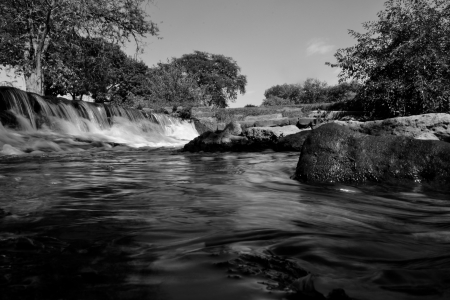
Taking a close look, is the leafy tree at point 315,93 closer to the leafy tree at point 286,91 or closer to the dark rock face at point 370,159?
the leafy tree at point 286,91

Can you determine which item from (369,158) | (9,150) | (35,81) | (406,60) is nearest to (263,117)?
(406,60)

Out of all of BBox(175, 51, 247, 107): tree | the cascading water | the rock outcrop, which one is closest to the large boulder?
the rock outcrop

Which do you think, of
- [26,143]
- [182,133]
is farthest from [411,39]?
[26,143]

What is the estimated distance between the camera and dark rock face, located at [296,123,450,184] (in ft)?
12.0

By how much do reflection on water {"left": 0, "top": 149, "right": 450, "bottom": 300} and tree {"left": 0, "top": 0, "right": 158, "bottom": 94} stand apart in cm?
1545

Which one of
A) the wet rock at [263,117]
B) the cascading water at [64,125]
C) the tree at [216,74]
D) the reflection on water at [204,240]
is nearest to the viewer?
the reflection on water at [204,240]

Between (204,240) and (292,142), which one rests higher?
(292,142)

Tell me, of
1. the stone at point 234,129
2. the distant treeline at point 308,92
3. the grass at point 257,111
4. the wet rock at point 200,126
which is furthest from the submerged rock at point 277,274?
the distant treeline at point 308,92

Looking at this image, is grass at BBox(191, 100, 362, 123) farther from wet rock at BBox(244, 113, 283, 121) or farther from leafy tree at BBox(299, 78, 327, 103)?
leafy tree at BBox(299, 78, 327, 103)

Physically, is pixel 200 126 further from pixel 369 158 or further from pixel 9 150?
pixel 369 158

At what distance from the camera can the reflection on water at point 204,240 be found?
101cm

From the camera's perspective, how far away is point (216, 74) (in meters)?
62.9

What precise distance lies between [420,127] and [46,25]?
16.4 meters

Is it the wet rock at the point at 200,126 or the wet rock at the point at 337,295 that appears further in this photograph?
the wet rock at the point at 200,126
